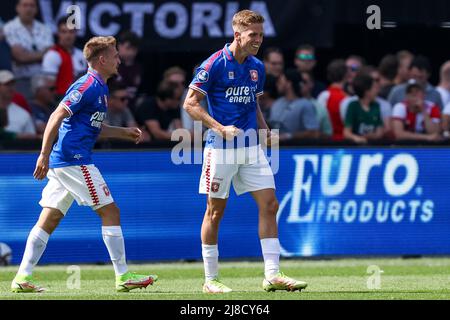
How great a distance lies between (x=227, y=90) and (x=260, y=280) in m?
2.53

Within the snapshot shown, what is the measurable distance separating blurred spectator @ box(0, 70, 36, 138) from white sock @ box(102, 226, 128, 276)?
470 cm

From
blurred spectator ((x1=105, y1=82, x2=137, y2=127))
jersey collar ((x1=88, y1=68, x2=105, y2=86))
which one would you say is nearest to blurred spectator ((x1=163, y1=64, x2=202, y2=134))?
blurred spectator ((x1=105, y1=82, x2=137, y2=127))

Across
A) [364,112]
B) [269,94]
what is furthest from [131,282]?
[364,112]

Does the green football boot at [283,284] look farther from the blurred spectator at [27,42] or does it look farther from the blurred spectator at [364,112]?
the blurred spectator at [27,42]

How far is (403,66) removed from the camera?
17.4 metres

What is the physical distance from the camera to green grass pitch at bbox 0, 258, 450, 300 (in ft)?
32.9

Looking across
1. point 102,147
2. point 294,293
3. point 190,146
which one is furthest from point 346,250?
point 294,293

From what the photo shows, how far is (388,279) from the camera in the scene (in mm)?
11898

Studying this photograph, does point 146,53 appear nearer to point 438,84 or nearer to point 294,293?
point 438,84

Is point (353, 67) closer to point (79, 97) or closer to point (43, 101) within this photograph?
point (43, 101)

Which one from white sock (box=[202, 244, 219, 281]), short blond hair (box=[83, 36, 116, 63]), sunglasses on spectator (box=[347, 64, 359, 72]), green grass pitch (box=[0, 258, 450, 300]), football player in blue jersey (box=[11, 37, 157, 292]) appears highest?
short blond hair (box=[83, 36, 116, 63])

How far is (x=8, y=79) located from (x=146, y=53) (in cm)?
295

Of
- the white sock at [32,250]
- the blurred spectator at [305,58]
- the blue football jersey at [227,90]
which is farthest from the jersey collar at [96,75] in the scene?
the blurred spectator at [305,58]

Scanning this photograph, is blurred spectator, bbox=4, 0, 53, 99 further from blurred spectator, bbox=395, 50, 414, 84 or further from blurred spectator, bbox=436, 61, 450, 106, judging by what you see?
blurred spectator, bbox=436, 61, 450, 106
